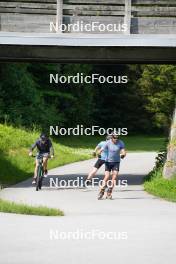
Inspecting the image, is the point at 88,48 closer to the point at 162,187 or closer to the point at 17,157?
the point at 162,187

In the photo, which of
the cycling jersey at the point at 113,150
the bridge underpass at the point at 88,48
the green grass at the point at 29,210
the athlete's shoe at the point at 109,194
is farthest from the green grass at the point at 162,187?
the green grass at the point at 29,210

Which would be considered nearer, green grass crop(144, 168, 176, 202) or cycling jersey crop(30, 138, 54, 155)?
green grass crop(144, 168, 176, 202)

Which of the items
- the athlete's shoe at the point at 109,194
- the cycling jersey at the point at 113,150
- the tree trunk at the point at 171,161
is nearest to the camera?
the athlete's shoe at the point at 109,194

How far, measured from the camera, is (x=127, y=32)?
62.5ft

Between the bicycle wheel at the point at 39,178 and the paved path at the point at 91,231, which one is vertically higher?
the paved path at the point at 91,231

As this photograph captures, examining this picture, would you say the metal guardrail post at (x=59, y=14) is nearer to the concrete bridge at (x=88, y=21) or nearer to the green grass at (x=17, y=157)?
the concrete bridge at (x=88, y=21)

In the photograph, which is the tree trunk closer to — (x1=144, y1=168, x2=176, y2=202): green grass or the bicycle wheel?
(x1=144, y1=168, x2=176, y2=202): green grass

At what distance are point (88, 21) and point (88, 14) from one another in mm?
195

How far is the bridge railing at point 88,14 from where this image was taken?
19.2 metres

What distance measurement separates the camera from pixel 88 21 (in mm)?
19359

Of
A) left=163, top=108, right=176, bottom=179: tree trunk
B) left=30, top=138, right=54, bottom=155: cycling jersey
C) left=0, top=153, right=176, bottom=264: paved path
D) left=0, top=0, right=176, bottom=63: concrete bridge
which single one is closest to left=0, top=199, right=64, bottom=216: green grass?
left=0, top=153, right=176, bottom=264: paved path

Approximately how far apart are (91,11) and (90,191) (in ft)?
16.2

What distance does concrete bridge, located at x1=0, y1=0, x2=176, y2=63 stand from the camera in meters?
18.9

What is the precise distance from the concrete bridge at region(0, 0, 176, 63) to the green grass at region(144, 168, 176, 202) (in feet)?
11.8
